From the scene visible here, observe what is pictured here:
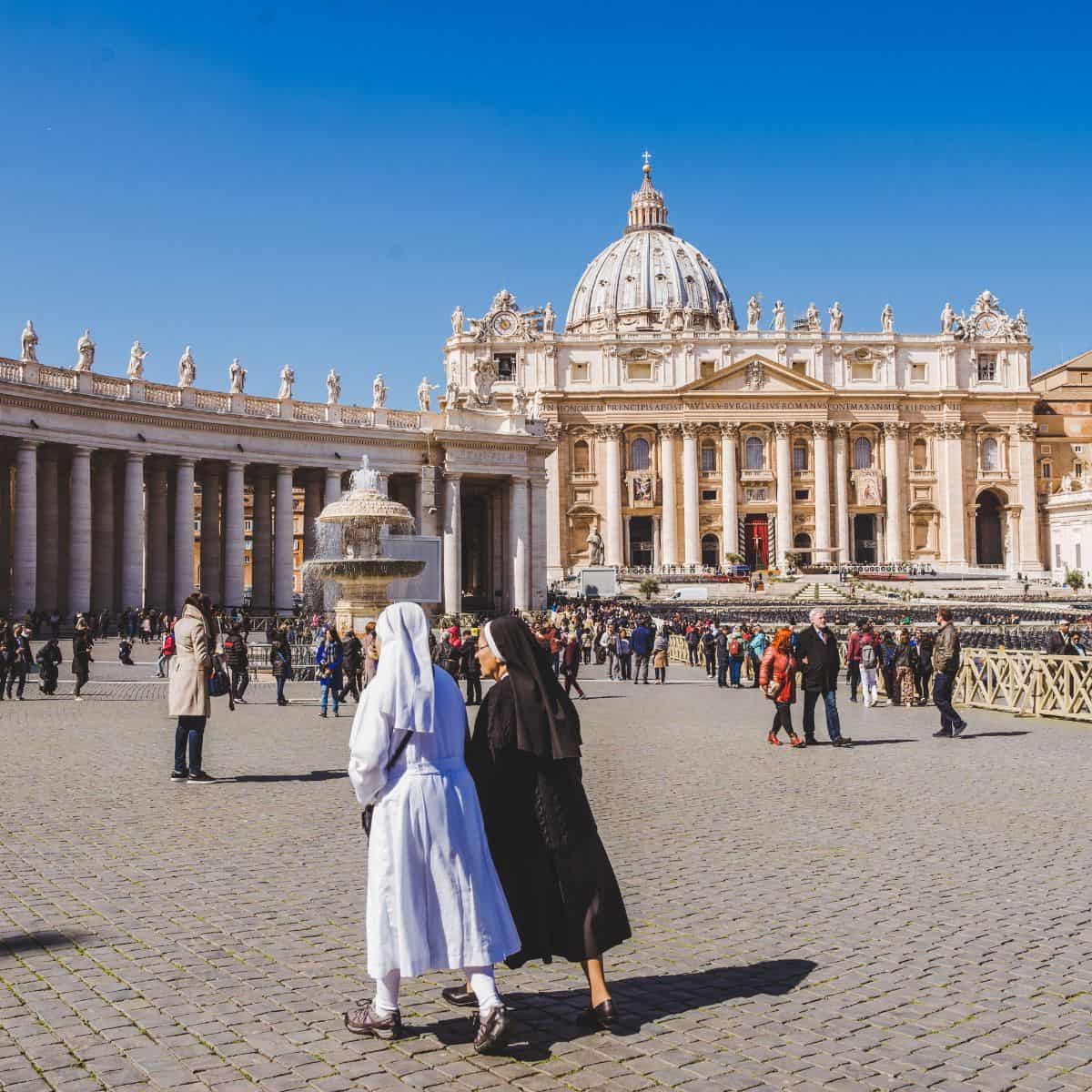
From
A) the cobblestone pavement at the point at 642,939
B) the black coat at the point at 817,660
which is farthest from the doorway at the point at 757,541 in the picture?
the cobblestone pavement at the point at 642,939

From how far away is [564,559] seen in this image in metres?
106

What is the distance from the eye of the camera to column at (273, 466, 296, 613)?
53.9 m

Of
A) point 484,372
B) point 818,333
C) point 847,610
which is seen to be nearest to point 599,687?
point 847,610

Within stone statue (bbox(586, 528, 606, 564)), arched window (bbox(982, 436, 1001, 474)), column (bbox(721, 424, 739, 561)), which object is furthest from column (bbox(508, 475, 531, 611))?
arched window (bbox(982, 436, 1001, 474))

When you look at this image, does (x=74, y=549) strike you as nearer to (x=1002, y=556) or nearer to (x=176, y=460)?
(x=176, y=460)

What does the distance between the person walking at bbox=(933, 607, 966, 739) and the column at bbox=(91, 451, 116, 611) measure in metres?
36.3

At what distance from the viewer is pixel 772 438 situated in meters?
108

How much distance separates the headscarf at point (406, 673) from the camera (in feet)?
19.5

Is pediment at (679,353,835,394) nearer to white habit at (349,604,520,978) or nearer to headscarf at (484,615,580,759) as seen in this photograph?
headscarf at (484,615,580,759)

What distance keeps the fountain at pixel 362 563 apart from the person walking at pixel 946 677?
14.6 metres

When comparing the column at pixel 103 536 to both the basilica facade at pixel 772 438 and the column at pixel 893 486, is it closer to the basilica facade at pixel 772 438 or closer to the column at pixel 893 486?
the basilica facade at pixel 772 438

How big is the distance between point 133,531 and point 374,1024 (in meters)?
44.1

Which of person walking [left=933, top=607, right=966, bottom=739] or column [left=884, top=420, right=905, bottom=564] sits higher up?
column [left=884, top=420, right=905, bottom=564]

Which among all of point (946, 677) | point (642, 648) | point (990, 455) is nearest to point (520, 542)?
point (642, 648)
